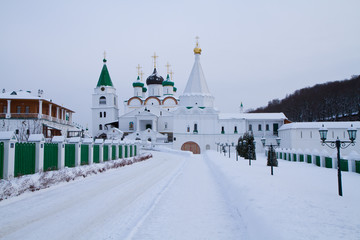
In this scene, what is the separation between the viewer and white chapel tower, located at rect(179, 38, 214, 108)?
158ft

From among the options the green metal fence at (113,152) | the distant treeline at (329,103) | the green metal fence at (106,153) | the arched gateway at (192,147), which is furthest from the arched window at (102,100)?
the distant treeline at (329,103)

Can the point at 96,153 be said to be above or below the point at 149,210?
above

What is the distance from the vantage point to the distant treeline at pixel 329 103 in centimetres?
5753

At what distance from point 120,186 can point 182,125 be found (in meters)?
35.5

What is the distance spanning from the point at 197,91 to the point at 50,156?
116 ft

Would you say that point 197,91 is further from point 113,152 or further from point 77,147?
point 77,147

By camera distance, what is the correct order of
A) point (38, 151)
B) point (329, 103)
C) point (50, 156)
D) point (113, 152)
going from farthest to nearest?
1. point (329, 103)
2. point (113, 152)
3. point (50, 156)
4. point (38, 151)

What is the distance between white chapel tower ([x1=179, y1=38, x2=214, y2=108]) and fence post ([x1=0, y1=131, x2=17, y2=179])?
36794 millimetres

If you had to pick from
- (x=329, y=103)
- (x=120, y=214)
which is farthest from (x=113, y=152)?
(x=329, y=103)

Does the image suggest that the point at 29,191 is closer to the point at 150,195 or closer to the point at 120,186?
the point at 120,186

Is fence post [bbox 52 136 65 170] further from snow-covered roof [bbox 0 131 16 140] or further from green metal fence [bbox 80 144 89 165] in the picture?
snow-covered roof [bbox 0 131 16 140]

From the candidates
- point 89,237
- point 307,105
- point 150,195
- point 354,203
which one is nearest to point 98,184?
point 150,195

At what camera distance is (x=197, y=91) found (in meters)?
48.7

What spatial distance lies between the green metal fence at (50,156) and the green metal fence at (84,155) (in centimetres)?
309
